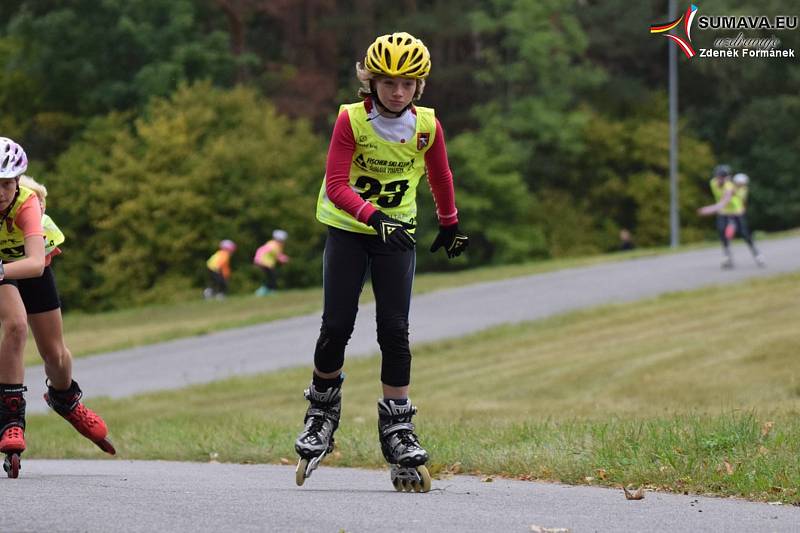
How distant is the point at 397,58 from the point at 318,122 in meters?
50.0

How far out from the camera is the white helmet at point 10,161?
8.02 metres

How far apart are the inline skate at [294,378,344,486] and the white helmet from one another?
6.93 ft

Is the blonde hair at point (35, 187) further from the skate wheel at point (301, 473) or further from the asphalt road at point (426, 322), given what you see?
the asphalt road at point (426, 322)

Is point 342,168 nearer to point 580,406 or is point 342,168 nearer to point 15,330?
point 15,330

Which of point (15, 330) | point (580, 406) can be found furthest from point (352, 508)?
point (580, 406)

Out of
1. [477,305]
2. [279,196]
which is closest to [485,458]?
[477,305]

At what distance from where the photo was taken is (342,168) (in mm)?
7340

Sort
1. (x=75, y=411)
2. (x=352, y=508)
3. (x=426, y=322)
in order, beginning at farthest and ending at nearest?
(x=426, y=322)
(x=75, y=411)
(x=352, y=508)

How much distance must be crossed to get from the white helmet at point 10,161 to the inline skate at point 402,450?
251 cm

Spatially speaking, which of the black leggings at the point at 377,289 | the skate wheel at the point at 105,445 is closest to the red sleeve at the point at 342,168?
the black leggings at the point at 377,289

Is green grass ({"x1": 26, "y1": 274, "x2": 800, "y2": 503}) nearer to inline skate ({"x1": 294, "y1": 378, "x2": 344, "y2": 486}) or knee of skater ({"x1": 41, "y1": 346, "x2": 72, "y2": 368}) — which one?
inline skate ({"x1": 294, "y1": 378, "x2": 344, "y2": 486})

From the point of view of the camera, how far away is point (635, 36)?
59.6m

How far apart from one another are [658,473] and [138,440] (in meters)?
5.88

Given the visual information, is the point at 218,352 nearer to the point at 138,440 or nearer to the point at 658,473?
the point at 138,440
